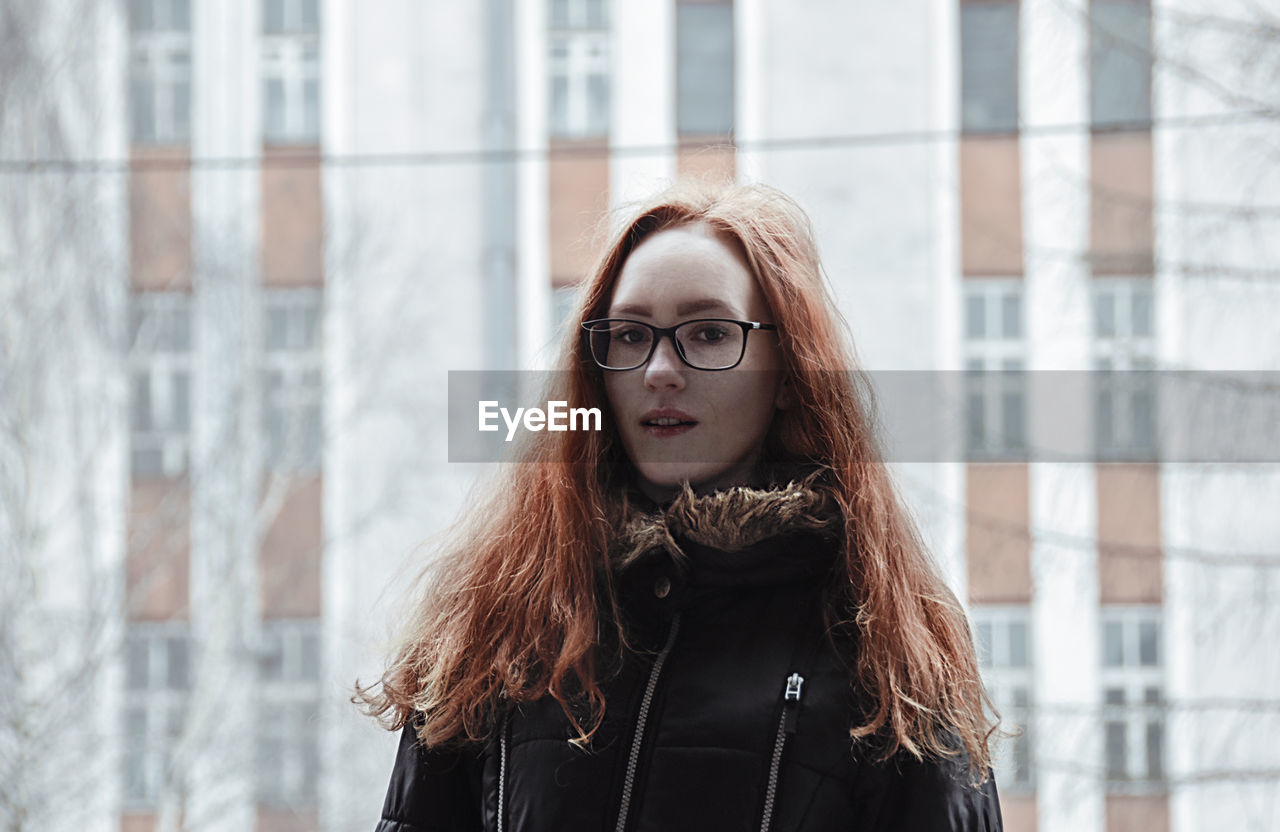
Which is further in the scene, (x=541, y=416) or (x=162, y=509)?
(x=162, y=509)

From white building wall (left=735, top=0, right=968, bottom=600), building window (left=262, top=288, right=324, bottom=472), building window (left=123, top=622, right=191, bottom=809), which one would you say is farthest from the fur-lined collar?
building window (left=123, top=622, right=191, bottom=809)

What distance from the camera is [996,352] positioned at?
5.85 meters

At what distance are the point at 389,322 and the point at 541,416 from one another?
16.9 ft

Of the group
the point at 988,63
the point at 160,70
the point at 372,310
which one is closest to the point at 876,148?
the point at 988,63

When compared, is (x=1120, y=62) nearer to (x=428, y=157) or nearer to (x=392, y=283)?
(x=428, y=157)

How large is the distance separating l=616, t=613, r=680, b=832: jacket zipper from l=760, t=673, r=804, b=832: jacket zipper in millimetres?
89

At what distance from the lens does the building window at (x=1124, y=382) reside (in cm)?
530

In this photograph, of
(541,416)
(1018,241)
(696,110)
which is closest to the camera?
A: (541,416)

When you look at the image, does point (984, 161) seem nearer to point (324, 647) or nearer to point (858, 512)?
point (324, 647)

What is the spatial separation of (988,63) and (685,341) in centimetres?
519

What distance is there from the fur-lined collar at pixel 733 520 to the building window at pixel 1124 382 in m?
4.35

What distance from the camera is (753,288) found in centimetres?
107

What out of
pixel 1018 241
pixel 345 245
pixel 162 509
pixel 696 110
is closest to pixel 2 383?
pixel 162 509

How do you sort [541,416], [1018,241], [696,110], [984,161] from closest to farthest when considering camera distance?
1. [541,416]
2. [1018,241]
3. [984,161]
4. [696,110]
